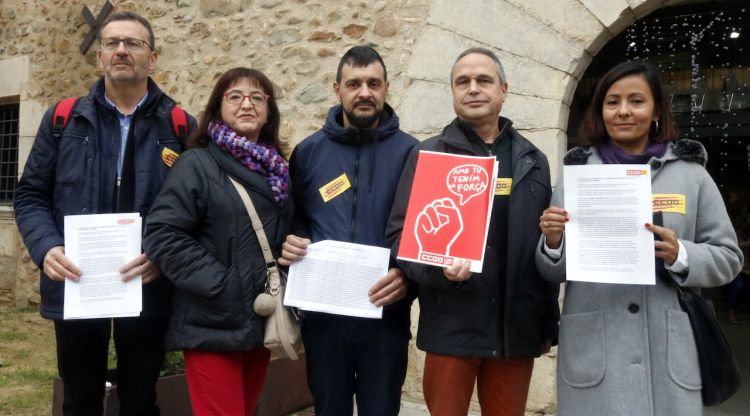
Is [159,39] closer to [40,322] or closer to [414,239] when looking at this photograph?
[40,322]

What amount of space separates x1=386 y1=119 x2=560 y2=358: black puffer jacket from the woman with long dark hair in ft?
0.38

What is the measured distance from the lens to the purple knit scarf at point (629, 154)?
2006 millimetres

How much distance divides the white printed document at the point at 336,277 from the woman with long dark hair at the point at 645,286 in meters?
0.62

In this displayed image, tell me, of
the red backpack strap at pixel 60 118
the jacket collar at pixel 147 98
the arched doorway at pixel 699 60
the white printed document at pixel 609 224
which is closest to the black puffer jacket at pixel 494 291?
the white printed document at pixel 609 224

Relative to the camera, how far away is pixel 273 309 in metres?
2.25

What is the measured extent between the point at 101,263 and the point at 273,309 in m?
0.68

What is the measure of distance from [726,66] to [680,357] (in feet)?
11.8

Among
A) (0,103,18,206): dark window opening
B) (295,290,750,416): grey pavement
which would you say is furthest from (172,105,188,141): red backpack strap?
(0,103,18,206): dark window opening

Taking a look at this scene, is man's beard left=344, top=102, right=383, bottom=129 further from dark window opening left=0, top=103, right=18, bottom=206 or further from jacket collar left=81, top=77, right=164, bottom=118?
dark window opening left=0, top=103, right=18, bottom=206

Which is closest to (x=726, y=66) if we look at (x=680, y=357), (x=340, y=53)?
(x=340, y=53)

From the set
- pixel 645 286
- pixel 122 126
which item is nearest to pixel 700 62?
pixel 645 286

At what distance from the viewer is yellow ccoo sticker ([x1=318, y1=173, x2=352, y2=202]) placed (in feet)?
7.84

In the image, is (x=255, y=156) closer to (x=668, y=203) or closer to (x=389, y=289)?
(x=389, y=289)

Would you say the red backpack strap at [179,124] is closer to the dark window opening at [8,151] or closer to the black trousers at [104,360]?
the black trousers at [104,360]
